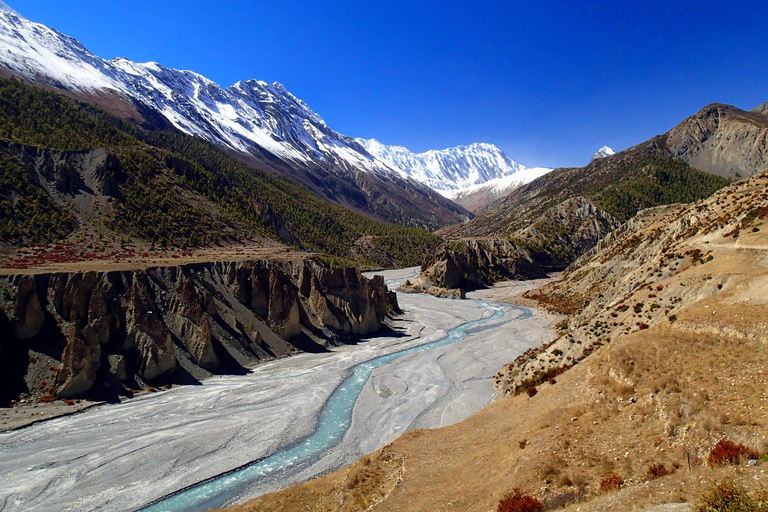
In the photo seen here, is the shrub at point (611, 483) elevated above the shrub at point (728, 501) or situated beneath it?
situated beneath

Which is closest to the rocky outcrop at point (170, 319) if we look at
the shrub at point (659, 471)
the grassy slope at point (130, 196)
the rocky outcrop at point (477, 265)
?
the grassy slope at point (130, 196)

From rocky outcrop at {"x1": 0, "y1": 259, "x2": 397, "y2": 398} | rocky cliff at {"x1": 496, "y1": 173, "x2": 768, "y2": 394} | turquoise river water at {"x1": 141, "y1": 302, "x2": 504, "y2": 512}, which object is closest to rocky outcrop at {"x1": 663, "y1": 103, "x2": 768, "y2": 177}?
rocky cliff at {"x1": 496, "y1": 173, "x2": 768, "y2": 394}

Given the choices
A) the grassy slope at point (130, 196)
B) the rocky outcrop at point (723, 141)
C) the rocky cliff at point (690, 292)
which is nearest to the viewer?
the rocky cliff at point (690, 292)

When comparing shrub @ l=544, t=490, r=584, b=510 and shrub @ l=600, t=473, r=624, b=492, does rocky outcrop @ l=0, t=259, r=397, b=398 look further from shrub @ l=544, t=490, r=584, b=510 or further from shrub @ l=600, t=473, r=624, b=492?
shrub @ l=600, t=473, r=624, b=492

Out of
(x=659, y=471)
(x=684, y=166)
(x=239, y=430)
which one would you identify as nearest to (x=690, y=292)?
(x=659, y=471)

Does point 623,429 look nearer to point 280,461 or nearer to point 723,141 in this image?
point 280,461

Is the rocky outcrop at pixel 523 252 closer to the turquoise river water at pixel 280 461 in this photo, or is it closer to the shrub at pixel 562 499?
the turquoise river water at pixel 280 461

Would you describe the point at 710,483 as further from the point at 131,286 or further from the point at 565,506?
the point at 131,286
